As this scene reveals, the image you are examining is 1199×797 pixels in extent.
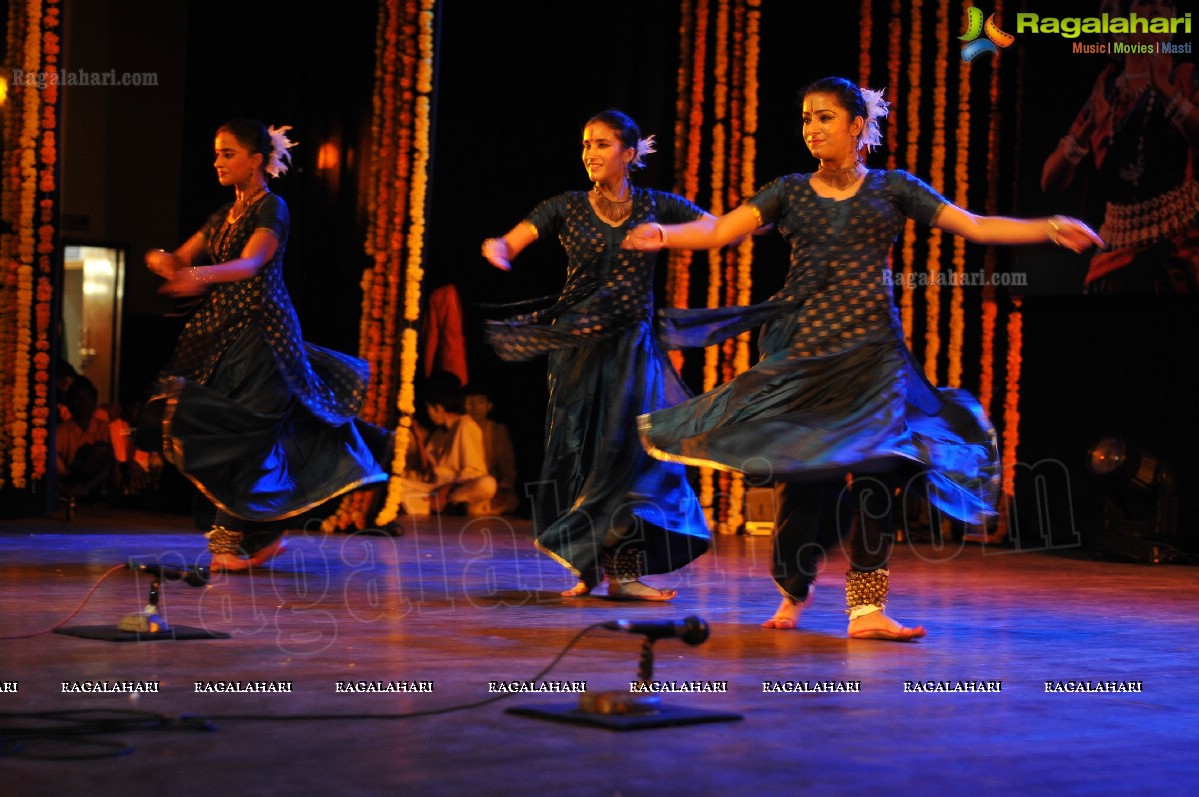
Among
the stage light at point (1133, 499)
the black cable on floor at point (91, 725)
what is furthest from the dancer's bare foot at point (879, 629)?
the stage light at point (1133, 499)

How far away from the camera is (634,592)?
15.8 ft

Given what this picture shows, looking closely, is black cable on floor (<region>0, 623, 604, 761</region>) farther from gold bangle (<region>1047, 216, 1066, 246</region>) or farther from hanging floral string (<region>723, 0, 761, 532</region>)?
hanging floral string (<region>723, 0, 761, 532</region>)

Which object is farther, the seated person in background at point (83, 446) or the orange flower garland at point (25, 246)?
the seated person in background at point (83, 446)

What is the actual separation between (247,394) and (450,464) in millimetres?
3863

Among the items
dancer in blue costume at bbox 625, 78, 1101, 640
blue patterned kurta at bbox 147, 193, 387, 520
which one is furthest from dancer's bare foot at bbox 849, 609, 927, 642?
blue patterned kurta at bbox 147, 193, 387, 520

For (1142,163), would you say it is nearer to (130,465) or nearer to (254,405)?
(254,405)

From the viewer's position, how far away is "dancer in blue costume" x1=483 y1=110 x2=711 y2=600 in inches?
190

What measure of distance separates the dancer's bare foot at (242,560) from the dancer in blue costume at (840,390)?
5.99 feet

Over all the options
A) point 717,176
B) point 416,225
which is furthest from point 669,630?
point 717,176

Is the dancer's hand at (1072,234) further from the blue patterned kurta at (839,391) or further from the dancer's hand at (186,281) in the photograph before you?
the dancer's hand at (186,281)

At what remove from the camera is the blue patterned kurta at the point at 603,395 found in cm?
482

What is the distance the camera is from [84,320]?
37.6 feet

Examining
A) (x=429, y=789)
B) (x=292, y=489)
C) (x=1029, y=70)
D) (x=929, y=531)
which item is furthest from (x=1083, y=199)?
(x=429, y=789)

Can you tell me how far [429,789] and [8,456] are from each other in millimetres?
6260
